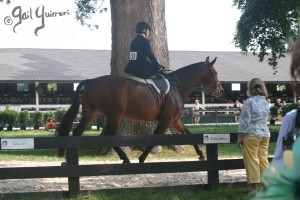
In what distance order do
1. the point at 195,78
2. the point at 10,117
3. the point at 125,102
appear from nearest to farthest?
the point at 125,102 → the point at 195,78 → the point at 10,117

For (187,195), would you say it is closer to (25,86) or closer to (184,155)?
(184,155)

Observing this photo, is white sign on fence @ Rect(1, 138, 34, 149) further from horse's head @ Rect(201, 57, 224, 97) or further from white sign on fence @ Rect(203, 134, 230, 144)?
horse's head @ Rect(201, 57, 224, 97)

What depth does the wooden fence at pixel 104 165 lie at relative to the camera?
7574 millimetres

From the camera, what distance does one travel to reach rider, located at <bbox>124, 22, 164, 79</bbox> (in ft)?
31.1

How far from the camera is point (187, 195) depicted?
8047mm

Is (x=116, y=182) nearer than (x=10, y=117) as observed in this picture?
Yes

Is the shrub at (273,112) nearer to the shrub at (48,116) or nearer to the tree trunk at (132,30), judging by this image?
the shrub at (48,116)

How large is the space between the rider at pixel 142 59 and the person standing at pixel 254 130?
2.26 metres

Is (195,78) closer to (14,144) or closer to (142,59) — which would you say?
(142,59)

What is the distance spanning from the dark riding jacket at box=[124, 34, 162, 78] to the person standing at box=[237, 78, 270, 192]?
7.42ft

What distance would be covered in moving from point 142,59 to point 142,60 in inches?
0.7

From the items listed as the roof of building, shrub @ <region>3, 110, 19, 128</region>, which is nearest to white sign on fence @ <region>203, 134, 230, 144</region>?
shrub @ <region>3, 110, 19, 128</region>

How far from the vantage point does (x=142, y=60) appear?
955 centimetres

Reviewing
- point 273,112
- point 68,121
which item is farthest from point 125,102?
point 273,112
